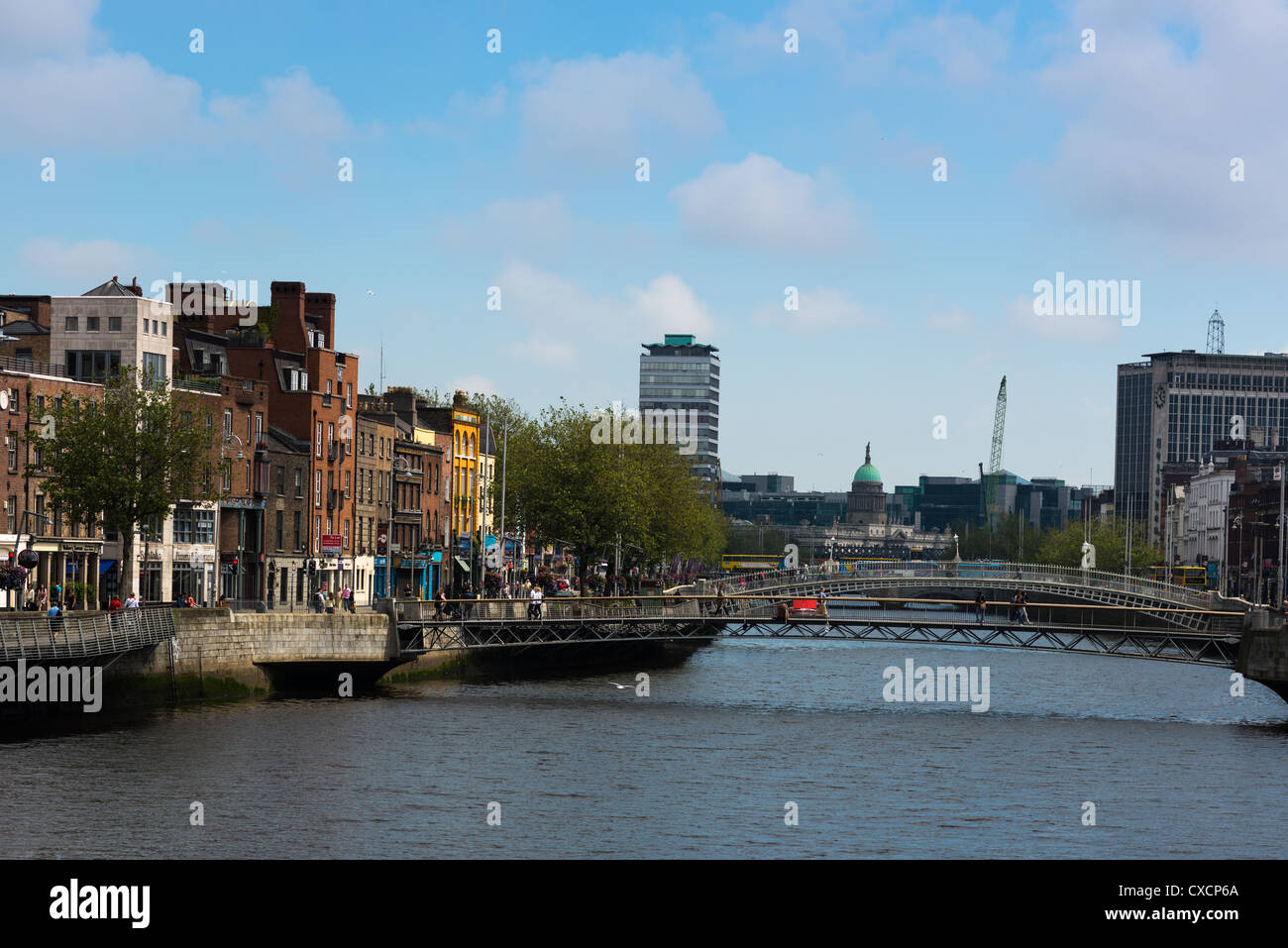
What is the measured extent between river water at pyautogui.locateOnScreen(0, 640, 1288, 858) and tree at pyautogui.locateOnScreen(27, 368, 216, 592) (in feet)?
30.6

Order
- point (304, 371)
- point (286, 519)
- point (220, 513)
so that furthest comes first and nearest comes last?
point (304, 371), point (286, 519), point (220, 513)

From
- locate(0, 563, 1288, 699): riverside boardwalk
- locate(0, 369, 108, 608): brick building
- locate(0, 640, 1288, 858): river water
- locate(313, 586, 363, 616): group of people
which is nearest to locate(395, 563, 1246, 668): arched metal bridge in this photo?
locate(0, 563, 1288, 699): riverside boardwalk

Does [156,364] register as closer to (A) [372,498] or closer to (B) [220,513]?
(B) [220,513]

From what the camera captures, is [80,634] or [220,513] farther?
[220,513]

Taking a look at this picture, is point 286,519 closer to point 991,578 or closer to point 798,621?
point 798,621

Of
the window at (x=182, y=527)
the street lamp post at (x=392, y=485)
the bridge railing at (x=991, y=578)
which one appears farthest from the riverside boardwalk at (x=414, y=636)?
the street lamp post at (x=392, y=485)

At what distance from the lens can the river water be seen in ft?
145

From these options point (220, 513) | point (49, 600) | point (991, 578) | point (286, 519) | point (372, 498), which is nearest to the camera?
point (49, 600)

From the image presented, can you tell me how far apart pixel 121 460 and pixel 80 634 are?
11.5 metres

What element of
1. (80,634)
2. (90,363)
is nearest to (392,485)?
(90,363)

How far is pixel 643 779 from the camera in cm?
5341

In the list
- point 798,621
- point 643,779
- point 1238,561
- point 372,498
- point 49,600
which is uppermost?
point 372,498

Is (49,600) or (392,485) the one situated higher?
(392,485)
